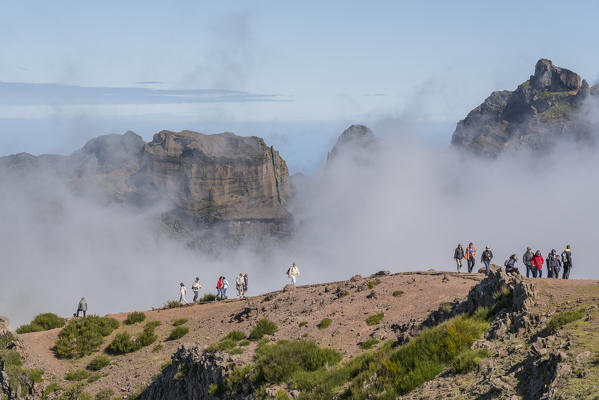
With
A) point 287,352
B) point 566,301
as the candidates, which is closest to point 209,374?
A: point 287,352

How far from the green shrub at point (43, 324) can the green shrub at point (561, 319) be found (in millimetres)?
32485

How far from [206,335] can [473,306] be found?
18.2 meters

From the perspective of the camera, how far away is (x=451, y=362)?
13.6m

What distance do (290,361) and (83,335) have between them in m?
20.6

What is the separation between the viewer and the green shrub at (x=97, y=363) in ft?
101

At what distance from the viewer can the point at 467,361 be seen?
519 inches

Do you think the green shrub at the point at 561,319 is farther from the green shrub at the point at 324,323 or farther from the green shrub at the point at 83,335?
the green shrub at the point at 83,335

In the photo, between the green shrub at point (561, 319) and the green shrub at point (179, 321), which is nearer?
the green shrub at point (561, 319)

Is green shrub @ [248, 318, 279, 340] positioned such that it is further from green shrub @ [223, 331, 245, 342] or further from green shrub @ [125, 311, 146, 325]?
green shrub @ [125, 311, 146, 325]

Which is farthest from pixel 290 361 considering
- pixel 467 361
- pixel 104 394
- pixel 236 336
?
pixel 104 394

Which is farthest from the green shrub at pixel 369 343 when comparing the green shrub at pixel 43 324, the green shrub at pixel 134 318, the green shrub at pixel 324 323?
the green shrub at pixel 43 324

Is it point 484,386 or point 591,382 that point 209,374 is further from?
point 591,382

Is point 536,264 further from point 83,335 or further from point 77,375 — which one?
point 83,335

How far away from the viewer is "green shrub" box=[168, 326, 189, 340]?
33250 mm
